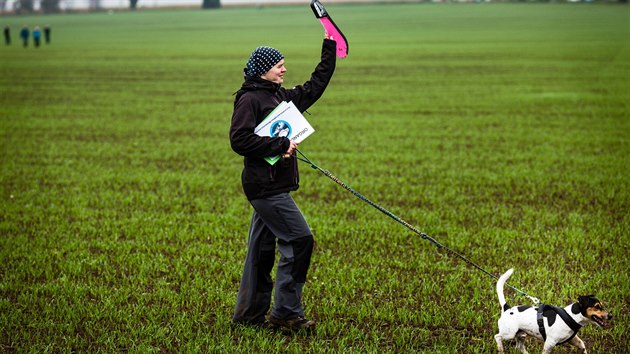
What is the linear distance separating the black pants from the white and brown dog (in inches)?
60.9

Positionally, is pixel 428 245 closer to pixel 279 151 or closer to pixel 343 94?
pixel 279 151

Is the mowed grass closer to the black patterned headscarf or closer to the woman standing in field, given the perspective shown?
the woman standing in field

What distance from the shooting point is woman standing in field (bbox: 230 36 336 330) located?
5.63 metres

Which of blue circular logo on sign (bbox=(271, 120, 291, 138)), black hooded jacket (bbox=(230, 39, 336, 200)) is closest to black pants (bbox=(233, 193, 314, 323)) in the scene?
black hooded jacket (bbox=(230, 39, 336, 200))

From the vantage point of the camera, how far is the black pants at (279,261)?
18.8 feet

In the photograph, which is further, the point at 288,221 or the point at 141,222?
the point at 141,222

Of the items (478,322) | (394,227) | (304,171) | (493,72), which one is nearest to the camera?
(478,322)

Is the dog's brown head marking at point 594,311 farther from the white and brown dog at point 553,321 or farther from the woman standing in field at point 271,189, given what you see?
the woman standing in field at point 271,189

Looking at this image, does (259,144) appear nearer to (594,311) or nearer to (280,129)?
(280,129)

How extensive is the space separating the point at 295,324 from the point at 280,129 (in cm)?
154

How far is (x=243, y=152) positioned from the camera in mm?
5629

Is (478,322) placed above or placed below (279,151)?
below

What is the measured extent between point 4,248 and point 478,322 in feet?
17.5

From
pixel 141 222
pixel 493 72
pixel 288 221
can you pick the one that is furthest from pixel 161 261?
pixel 493 72
